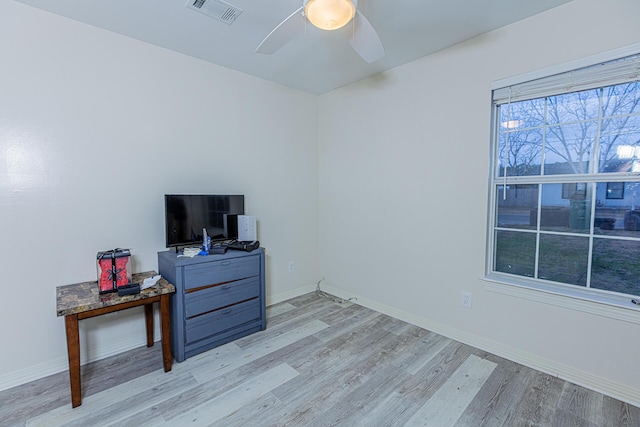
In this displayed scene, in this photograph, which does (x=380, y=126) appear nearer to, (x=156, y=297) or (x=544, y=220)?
(x=544, y=220)

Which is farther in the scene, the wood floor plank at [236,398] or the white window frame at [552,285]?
the white window frame at [552,285]

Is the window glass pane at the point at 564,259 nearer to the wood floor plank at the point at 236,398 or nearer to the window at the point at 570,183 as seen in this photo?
the window at the point at 570,183

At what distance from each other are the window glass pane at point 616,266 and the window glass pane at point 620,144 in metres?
0.47

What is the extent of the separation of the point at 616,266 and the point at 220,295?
2760mm

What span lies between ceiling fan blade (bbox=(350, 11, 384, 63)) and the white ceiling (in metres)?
0.12

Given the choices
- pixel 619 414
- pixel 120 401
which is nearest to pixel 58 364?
pixel 120 401

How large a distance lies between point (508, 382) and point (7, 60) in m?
3.84

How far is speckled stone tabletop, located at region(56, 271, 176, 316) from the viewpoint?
1.67 meters

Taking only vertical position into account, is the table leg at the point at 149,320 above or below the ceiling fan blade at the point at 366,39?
below

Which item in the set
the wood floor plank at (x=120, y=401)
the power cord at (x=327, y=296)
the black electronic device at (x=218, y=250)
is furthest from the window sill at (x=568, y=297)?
the wood floor plank at (x=120, y=401)

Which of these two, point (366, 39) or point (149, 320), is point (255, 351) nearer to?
point (149, 320)

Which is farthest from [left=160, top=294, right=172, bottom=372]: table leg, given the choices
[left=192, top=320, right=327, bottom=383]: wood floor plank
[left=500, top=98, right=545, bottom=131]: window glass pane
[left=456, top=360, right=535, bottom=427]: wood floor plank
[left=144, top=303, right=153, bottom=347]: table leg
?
[left=500, top=98, right=545, bottom=131]: window glass pane

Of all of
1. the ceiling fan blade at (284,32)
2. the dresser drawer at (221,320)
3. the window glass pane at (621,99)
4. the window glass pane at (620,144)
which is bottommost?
the dresser drawer at (221,320)

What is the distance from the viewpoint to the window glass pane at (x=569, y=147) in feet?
6.25
